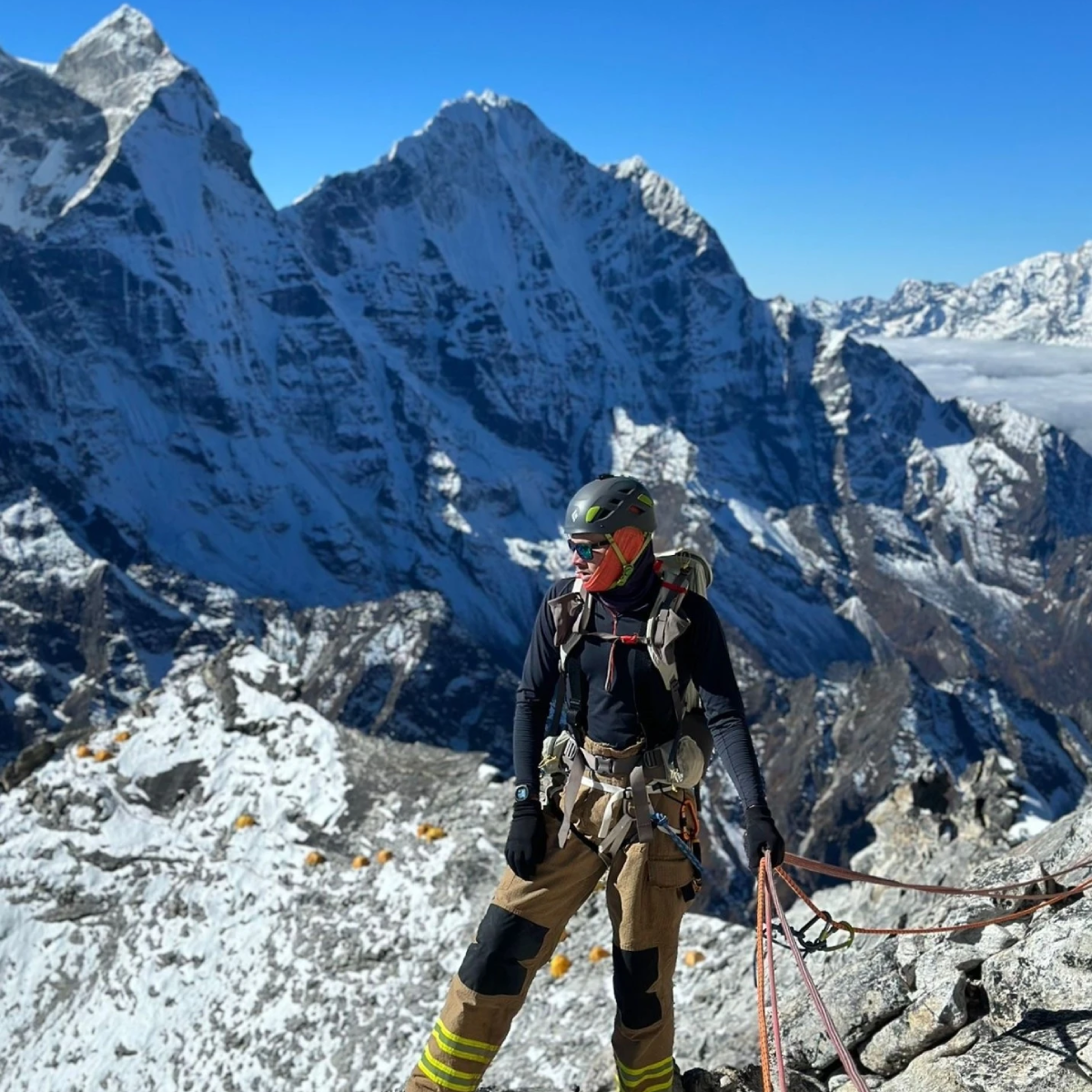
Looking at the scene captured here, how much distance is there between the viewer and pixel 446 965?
21172 millimetres

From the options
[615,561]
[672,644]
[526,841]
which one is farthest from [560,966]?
[615,561]

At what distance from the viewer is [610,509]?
1042 centimetres

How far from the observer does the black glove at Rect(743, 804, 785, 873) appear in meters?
9.67

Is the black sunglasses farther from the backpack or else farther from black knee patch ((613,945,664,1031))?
black knee patch ((613,945,664,1031))

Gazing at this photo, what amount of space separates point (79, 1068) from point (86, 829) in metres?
7.07

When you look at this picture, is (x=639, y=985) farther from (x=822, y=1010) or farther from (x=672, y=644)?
(x=672, y=644)

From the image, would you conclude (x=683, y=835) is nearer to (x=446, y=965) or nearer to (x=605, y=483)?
(x=605, y=483)

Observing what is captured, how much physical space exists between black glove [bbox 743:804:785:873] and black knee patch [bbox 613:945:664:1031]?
142 cm

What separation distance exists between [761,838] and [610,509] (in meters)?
3.62

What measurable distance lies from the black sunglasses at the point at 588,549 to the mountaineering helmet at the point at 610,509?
13cm

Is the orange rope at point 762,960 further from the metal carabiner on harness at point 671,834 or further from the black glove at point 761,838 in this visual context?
the metal carabiner on harness at point 671,834

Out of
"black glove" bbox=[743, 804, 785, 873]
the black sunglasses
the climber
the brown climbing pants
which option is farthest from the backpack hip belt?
the black sunglasses

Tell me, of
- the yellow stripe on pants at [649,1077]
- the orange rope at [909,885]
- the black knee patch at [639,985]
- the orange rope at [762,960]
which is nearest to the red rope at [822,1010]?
the orange rope at [762,960]

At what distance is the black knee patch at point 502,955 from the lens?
1000 centimetres
